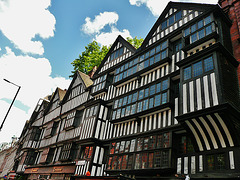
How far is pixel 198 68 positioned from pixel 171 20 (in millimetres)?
6855

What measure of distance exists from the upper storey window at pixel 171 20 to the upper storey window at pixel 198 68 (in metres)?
5.96

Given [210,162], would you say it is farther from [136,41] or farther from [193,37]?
[136,41]

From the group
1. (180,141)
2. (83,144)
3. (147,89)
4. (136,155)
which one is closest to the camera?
(180,141)

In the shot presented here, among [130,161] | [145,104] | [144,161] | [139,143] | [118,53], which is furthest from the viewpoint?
[118,53]

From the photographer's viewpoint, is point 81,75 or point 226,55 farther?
point 81,75

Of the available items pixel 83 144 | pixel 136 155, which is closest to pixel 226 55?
A: pixel 136 155

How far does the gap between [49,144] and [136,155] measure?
52.2 ft

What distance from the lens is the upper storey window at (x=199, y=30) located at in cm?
1246

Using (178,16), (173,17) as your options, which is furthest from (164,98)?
(173,17)

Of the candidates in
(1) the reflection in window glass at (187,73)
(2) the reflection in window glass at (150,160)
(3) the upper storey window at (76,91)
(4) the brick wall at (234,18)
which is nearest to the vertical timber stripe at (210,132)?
(1) the reflection in window glass at (187,73)

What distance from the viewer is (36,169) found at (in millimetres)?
25203

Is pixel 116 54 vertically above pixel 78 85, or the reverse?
pixel 116 54

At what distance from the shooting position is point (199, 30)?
42.8 ft

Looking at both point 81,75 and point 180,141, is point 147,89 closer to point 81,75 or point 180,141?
point 180,141
